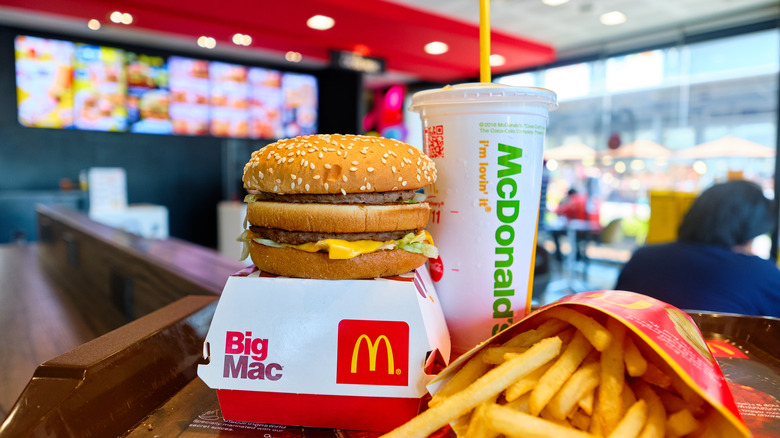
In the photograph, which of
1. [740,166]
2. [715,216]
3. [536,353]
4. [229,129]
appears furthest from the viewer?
[229,129]

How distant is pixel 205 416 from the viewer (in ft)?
2.87

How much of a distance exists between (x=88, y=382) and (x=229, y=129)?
7.77 m

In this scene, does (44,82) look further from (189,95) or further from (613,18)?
(613,18)

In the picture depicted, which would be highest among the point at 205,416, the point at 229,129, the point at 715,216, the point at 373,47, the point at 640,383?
the point at 373,47

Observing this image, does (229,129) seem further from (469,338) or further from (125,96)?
(469,338)

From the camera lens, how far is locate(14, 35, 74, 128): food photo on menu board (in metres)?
6.45

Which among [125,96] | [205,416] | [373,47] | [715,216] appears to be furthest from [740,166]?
[125,96]

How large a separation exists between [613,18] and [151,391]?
22.7ft

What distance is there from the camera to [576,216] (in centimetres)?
743

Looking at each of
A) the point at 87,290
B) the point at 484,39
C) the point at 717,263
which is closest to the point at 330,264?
the point at 484,39

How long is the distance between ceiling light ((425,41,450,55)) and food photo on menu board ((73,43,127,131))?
459 centimetres

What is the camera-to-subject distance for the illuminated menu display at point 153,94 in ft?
21.6

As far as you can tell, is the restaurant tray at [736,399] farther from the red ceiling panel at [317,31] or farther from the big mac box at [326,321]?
the red ceiling panel at [317,31]

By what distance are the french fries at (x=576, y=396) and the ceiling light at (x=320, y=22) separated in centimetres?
544
